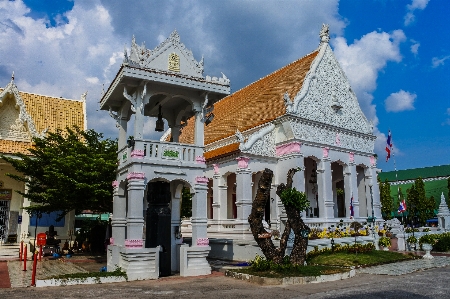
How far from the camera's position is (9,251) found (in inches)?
794

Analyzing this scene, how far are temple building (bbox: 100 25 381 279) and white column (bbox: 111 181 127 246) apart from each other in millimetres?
33

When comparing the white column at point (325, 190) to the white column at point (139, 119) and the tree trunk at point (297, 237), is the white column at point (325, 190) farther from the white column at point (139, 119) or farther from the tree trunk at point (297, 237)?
the white column at point (139, 119)

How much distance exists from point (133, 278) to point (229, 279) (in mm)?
2715

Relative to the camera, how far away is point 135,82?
1210 centimetres

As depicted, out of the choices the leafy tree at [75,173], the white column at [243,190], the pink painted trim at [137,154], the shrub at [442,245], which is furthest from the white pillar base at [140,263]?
the shrub at [442,245]

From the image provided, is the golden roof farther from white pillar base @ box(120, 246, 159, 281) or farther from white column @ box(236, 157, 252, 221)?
white pillar base @ box(120, 246, 159, 281)

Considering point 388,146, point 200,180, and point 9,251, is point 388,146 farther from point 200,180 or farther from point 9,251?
point 9,251

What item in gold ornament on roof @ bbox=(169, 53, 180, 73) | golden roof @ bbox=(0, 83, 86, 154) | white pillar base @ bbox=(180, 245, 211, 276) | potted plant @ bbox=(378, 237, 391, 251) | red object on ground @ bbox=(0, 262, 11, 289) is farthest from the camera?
golden roof @ bbox=(0, 83, 86, 154)

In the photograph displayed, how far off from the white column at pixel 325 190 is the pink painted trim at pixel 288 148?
2.09m

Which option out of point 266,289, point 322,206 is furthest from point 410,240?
point 266,289

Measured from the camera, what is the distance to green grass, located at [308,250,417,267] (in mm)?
14195

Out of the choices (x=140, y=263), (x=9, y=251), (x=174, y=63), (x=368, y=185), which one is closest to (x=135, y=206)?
(x=140, y=263)

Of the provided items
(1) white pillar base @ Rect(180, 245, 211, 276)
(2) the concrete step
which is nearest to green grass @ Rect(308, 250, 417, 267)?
(1) white pillar base @ Rect(180, 245, 211, 276)

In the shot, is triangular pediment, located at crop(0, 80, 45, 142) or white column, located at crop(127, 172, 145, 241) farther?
triangular pediment, located at crop(0, 80, 45, 142)
